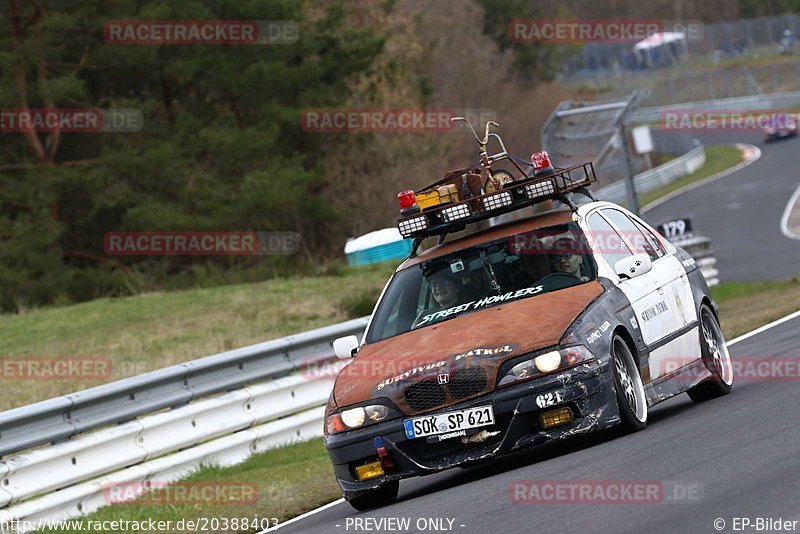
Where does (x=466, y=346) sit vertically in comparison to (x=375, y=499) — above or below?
above

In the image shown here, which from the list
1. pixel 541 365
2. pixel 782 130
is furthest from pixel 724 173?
pixel 541 365

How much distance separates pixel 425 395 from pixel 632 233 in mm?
2871

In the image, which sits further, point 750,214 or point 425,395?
point 750,214

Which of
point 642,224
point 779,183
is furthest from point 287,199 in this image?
point 642,224

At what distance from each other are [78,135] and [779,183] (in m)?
26.8

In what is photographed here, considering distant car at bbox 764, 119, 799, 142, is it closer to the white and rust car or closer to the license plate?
the white and rust car

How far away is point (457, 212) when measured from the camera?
1006cm

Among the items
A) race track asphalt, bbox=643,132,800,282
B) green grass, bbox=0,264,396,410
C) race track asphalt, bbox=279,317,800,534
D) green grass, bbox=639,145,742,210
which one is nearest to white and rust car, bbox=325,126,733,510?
race track asphalt, bbox=279,317,800,534

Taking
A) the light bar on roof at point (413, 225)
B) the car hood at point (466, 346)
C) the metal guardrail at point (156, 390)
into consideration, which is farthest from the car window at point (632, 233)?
the metal guardrail at point (156, 390)

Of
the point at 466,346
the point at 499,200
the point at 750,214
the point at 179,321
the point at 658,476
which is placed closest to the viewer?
the point at 658,476

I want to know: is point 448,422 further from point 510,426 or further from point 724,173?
point 724,173

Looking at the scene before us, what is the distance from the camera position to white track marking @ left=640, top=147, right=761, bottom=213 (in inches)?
2163

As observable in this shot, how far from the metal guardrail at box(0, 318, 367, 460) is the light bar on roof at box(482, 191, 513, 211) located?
12.0 ft

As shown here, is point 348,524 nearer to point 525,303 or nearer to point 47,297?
point 525,303
